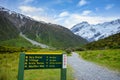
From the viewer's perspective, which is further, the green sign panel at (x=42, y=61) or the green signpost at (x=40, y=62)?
the green sign panel at (x=42, y=61)

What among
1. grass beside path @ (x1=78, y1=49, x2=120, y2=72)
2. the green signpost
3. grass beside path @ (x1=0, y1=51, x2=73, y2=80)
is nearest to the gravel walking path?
grass beside path @ (x1=0, y1=51, x2=73, y2=80)

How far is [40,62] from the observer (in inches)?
463

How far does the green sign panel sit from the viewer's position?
1152 centimetres

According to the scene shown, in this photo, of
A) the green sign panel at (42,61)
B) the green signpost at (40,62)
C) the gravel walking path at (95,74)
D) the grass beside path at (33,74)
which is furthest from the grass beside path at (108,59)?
the green sign panel at (42,61)

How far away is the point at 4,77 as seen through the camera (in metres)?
14.1

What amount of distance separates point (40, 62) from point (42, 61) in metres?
0.13

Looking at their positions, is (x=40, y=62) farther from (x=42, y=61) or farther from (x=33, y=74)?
(x=33, y=74)

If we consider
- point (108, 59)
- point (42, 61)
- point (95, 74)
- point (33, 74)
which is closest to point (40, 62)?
point (42, 61)

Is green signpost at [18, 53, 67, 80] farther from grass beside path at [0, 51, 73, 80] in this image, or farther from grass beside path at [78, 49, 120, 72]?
grass beside path at [78, 49, 120, 72]

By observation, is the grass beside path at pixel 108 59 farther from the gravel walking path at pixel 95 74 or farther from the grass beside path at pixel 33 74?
the grass beside path at pixel 33 74

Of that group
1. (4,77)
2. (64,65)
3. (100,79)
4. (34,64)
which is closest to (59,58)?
(64,65)

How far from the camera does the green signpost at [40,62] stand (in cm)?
1127

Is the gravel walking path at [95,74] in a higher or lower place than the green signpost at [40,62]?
lower

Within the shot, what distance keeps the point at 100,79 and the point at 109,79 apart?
758mm
